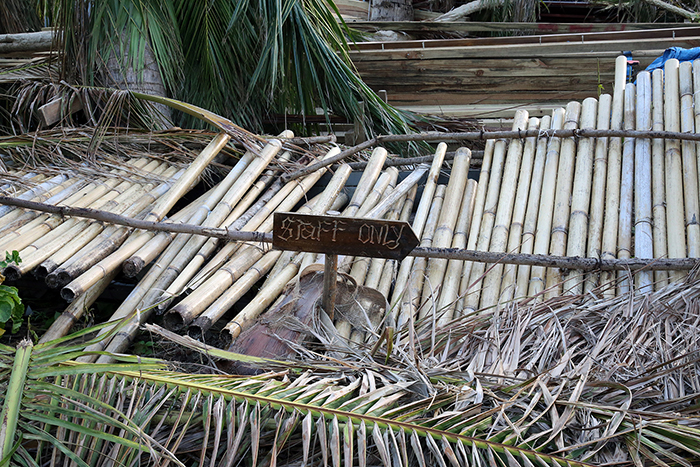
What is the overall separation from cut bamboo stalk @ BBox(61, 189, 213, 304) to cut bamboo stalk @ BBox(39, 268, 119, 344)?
5 centimetres

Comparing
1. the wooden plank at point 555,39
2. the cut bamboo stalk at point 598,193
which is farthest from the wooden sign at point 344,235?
the wooden plank at point 555,39

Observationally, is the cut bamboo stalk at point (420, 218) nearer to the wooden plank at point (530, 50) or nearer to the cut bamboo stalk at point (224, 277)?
the cut bamboo stalk at point (224, 277)

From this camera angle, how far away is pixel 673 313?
1.86 metres

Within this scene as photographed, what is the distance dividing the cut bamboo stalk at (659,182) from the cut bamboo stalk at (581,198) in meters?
0.24

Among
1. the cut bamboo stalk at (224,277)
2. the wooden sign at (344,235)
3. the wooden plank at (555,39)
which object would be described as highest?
the wooden plank at (555,39)

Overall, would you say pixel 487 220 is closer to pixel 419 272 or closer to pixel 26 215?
pixel 419 272

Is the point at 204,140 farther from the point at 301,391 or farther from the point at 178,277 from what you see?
the point at 301,391

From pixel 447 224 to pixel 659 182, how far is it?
0.85m

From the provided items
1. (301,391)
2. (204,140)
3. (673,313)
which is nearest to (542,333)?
(673,313)

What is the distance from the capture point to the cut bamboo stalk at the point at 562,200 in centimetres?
224

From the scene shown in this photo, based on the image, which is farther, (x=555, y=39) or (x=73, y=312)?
(x=555, y=39)

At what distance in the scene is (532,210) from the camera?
2502mm

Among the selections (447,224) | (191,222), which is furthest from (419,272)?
(191,222)

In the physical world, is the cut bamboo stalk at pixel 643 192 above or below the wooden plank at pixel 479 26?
below
